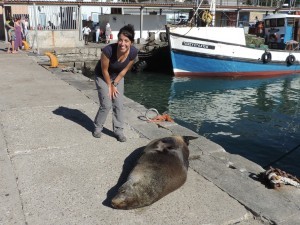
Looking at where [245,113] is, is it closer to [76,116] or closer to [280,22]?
[76,116]

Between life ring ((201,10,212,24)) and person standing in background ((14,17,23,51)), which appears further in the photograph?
life ring ((201,10,212,24))

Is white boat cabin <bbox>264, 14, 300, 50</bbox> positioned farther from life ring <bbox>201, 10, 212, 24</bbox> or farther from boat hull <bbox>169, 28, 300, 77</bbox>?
life ring <bbox>201, 10, 212, 24</bbox>

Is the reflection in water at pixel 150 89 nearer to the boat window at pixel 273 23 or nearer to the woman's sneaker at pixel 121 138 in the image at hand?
the woman's sneaker at pixel 121 138

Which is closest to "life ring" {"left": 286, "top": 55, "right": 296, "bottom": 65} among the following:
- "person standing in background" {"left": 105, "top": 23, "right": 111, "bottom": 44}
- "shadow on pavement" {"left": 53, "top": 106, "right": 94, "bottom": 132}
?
"person standing in background" {"left": 105, "top": 23, "right": 111, "bottom": 44}

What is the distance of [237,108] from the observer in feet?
42.6

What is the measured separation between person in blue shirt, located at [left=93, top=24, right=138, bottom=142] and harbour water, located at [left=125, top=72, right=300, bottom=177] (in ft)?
13.4

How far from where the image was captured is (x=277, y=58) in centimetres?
2064

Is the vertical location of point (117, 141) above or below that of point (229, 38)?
below

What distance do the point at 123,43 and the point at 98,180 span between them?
179 centimetres

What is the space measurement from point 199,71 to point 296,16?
7.55 m

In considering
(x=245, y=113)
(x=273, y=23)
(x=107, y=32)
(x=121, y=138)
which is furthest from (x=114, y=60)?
(x=107, y=32)

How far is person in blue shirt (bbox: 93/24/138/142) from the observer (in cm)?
467

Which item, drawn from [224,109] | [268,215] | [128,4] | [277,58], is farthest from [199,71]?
[268,215]

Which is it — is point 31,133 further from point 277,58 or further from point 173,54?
point 277,58
